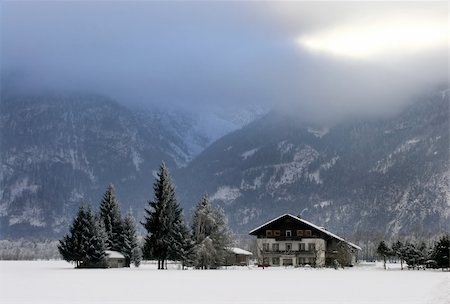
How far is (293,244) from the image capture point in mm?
140375

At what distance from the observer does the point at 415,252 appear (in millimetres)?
131000

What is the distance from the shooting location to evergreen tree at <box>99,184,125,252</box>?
115 meters

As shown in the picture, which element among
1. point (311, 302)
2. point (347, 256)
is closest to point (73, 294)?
point (311, 302)

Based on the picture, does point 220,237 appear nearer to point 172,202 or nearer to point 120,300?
point 172,202

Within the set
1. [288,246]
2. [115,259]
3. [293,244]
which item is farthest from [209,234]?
[293,244]

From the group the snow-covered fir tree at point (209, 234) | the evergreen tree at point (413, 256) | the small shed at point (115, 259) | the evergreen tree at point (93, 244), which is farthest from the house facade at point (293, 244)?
the evergreen tree at point (93, 244)

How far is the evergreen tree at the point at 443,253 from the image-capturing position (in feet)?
354

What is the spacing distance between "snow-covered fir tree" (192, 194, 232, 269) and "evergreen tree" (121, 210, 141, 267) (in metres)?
14.0

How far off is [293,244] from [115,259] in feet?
136

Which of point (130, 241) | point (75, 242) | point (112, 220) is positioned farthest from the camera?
point (130, 241)

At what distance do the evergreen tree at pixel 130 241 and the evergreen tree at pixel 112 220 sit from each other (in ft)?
1.98

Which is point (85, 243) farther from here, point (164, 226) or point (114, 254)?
point (164, 226)

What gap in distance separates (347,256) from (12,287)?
92.6m

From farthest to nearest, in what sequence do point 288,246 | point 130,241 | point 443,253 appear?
point 288,246 < point 130,241 < point 443,253
